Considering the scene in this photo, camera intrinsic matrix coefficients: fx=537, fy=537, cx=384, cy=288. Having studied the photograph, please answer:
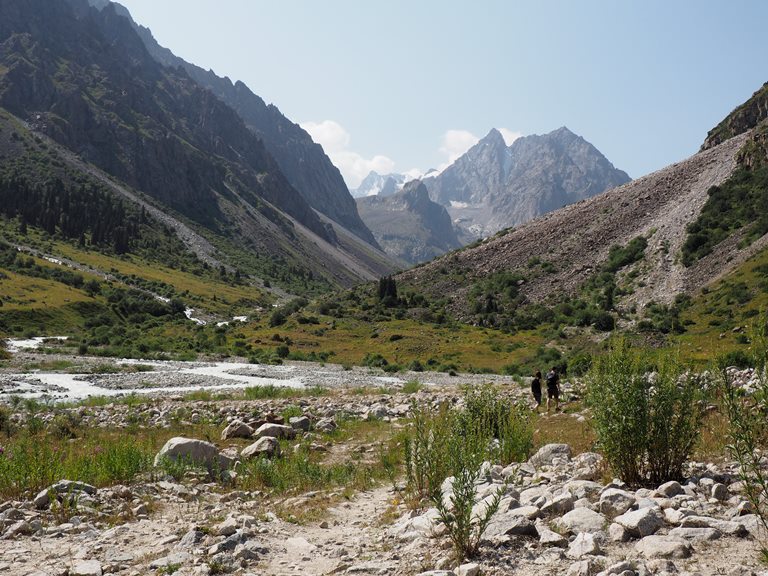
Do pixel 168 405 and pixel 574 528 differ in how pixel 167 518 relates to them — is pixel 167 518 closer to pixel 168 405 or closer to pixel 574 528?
pixel 574 528

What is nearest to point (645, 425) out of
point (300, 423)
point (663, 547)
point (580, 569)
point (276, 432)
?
point (663, 547)

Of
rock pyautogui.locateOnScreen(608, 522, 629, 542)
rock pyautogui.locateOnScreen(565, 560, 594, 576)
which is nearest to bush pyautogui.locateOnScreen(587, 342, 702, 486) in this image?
rock pyautogui.locateOnScreen(608, 522, 629, 542)

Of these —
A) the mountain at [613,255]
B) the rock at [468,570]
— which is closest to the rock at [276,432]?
the rock at [468,570]

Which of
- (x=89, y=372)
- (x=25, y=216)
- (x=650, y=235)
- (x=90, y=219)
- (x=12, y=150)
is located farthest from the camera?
(x=12, y=150)

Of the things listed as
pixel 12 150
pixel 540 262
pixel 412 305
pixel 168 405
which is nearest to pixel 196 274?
pixel 12 150

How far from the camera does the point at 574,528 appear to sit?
22.5 feet

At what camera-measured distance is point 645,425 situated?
28.0 ft

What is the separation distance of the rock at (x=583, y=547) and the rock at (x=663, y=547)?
1.54 ft

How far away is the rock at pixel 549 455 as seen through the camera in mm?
11377

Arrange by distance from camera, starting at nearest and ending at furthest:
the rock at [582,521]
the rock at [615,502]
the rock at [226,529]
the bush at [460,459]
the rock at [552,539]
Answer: the rock at [552,539], the bush at [460,459], the rock at [582,521], the rock at [615,502], the rock at [226,529]

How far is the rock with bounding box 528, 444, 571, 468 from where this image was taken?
11.4 m

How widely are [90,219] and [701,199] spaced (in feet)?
522

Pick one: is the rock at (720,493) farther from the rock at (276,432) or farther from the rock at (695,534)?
the rock at (276,432)

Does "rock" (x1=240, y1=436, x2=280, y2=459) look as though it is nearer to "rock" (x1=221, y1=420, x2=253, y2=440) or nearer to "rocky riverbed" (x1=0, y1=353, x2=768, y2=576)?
"rocky riverbed" (x1=0, y1=353, x2=768, y2=576)
